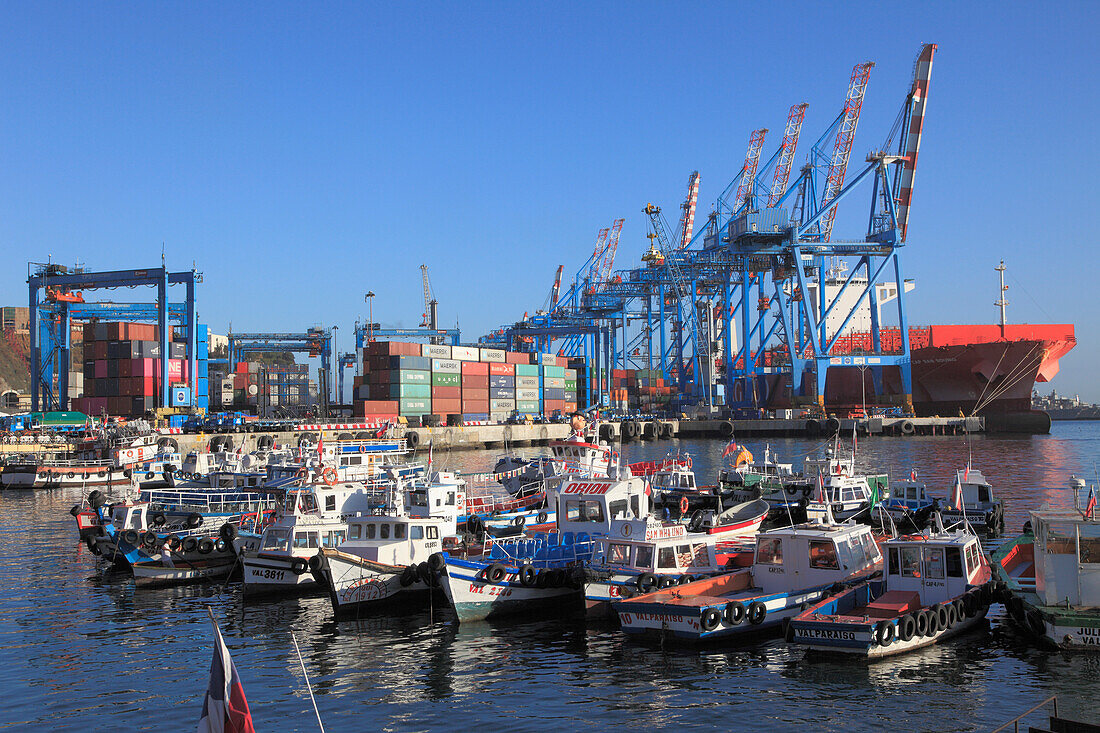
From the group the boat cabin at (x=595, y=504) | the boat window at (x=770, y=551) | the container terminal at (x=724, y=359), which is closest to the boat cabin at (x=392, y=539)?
the boat cabin at (x=595, y=504)

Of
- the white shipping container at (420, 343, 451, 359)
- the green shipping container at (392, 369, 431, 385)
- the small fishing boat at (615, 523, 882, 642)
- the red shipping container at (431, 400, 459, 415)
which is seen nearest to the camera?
the small fishing boat at (615, 523, 882, 642)

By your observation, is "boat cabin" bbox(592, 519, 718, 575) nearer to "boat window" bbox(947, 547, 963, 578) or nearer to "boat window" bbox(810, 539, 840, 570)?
"boat window" bbox(810, 539, 840, 570)

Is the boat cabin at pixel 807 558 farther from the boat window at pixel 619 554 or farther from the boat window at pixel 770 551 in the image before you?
the boat window at pixel 619 554

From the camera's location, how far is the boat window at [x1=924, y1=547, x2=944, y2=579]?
69.9 ft

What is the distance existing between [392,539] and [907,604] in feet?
44.5

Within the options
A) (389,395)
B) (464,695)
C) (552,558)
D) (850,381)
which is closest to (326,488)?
(552,558)

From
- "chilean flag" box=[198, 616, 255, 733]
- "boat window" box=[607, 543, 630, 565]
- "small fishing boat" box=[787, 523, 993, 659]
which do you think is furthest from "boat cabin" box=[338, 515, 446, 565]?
"chilean flag" box=[198, 616, 255, 733]

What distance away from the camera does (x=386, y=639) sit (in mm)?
22875

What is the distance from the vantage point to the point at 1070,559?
19344 mm

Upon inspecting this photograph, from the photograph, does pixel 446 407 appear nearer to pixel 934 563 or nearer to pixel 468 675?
pixel 468 675

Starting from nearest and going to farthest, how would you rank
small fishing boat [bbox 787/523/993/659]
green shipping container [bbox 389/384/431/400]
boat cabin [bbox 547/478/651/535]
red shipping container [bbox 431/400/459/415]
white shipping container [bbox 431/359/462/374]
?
small fishing boat [bbox 787/523/993/659] < boat cabin [bbox 547/478/651/535] < green shipping container [bbox 389/384/431/400] < red shipping container [bbox 431/400/459/415] < white shipping container [bbox 431/359/462/374]

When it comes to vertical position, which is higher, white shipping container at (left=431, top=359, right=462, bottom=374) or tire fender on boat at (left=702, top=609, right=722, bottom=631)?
white shipping container at (left=431, top=359, right=462, bottom=374)

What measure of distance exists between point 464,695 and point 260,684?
4530mm

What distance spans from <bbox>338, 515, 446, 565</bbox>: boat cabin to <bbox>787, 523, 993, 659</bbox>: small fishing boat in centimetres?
1086
